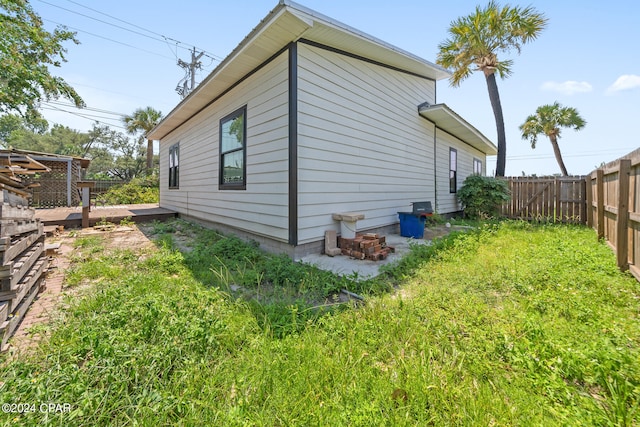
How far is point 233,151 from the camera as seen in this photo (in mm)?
5520

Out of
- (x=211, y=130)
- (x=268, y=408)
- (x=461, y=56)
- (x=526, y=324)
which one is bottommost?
(x=268, y=408)

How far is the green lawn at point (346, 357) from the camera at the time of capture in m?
1.26

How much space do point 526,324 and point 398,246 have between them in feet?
9.88

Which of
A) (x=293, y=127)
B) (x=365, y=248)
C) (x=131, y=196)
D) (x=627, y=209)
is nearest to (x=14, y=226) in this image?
(x=293, y=127)

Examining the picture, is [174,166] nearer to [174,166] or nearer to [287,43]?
[174,166]

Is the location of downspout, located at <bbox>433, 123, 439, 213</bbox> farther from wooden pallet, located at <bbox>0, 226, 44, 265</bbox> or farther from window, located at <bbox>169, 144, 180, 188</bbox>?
wooden pallet, located at <bbox>0, 226, 44, 265</bbox>

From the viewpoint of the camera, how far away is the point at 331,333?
76.2 inches

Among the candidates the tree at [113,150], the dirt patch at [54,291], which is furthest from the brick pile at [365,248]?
the tree at [113,150]

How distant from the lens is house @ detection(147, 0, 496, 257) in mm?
3980

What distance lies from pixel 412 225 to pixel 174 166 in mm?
8090

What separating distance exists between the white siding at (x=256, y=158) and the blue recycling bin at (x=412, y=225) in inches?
115

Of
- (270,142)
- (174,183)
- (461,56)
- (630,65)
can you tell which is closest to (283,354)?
(270,142)

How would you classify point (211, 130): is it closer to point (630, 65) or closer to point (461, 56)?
point (461, 56)

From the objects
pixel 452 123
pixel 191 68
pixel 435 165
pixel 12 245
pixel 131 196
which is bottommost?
pixel 12 245
